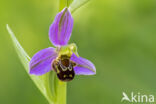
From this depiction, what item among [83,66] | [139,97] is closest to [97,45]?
[139,97]

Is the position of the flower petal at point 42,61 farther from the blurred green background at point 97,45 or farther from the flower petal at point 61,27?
the blurred green background at point 97,45

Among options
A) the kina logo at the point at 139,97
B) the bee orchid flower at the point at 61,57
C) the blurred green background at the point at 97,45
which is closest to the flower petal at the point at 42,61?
the bee orchid flower at the point at 61,57

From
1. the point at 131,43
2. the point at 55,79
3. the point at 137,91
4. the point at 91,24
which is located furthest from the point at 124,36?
the point at 55,79

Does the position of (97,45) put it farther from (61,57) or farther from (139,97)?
(61,57)

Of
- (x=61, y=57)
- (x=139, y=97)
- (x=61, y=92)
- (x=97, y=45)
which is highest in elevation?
(x=97, y=45)

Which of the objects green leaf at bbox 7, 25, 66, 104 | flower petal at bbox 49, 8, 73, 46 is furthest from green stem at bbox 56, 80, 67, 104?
flower petal at bbox 49, 8, 73, 46

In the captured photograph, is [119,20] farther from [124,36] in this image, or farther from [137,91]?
[137,91]

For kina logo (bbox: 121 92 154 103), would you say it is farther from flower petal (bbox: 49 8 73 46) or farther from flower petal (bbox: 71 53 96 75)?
flower petal (bbox: 49 8 73 46)
